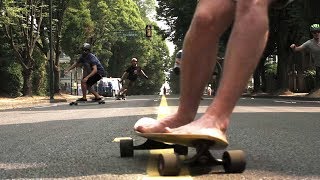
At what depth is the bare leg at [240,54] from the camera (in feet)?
9.33

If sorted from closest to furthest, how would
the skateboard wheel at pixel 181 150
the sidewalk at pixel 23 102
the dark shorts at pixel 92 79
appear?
the skateboard wheel at pixel 181 150 → the dark shorts at pixel 92 79 → the sidewalk at pixel 23 102

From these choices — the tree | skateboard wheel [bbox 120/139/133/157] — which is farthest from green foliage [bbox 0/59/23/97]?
skateboard wheel [bbox 120/139/133/157]

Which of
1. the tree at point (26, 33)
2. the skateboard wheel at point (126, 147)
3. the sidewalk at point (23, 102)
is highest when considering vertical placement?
the tree at point (26, 33)

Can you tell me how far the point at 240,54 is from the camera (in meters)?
2.88

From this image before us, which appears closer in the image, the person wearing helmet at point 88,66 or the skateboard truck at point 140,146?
the skateboard truck at point 140,146

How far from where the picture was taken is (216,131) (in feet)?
8.77

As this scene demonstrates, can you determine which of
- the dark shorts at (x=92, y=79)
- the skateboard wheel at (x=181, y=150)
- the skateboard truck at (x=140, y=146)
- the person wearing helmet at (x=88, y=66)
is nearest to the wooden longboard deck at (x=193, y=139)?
the skateboard wheel at (x=181, y=150)

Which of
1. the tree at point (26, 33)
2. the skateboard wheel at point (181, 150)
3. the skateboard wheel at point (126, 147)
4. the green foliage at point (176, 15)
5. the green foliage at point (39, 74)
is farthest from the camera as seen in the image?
the green foliage at point (39, 74)

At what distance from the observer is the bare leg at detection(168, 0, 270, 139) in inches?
112

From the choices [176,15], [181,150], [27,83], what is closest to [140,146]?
[181,150]

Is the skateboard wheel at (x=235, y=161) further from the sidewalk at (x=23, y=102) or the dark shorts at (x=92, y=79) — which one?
the sidewalk at (x=23, y=102)

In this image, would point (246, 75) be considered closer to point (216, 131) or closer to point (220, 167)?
point (216, 131)

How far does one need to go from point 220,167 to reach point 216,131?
0.59 metres

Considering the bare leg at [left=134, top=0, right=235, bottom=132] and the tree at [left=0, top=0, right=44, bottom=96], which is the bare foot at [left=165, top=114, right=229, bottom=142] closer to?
the bare leg at [left=134, top=0, right=235, bottom=132]
